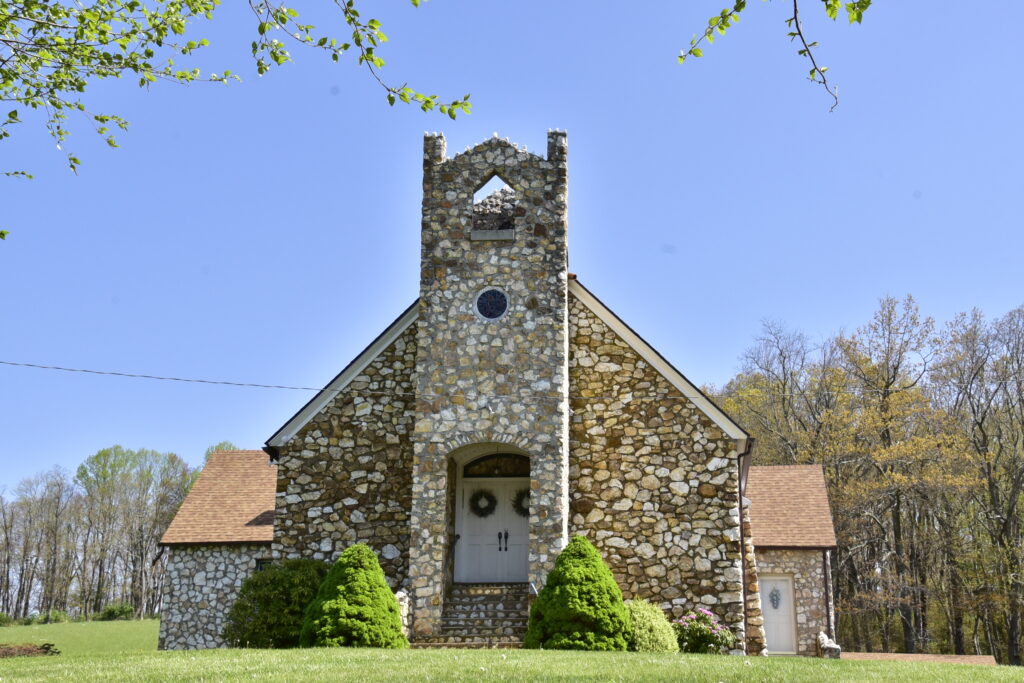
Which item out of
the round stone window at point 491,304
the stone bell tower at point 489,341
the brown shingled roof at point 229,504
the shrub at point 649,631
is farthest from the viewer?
the brown shingled roof at point 229,504

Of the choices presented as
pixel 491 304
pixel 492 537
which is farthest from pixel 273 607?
pixel 491 304

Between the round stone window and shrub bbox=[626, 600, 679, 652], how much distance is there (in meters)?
5.31

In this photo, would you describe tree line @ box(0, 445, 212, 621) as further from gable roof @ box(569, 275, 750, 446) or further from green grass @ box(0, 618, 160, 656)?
gable roof @ box(569, 275, 750, 446)

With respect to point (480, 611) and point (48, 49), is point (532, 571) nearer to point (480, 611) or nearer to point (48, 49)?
point (480, 611)

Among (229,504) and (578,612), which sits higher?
(229,504)

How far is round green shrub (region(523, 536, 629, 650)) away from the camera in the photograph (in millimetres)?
12914

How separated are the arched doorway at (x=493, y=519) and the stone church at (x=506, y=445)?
1.3 inches

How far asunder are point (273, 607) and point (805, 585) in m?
12.7

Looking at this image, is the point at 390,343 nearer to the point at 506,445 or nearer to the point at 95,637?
the point at 506,445

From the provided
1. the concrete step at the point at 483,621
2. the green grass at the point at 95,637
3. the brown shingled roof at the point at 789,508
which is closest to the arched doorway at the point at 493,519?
the concrete step at the point at 483,621

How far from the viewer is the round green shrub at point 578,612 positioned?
12.9m

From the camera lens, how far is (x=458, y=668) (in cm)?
966

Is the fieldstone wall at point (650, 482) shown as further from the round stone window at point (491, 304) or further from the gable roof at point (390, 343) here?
the round stone window at point (491, 304)

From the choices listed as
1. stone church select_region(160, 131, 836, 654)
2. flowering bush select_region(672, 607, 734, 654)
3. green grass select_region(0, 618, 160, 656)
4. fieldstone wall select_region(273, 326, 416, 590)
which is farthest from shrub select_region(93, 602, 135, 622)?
flowering bush select_region(672, 607, 734, 654)
